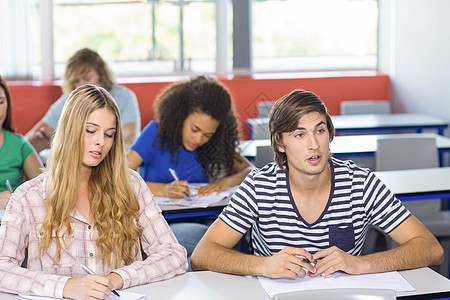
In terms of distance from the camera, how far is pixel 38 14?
19.8ft

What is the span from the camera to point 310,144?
7.20ft

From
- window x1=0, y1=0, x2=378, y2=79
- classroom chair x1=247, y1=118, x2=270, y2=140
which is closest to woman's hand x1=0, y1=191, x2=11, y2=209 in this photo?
classroom chair x1=247, y1=118, x2=270, y2=140

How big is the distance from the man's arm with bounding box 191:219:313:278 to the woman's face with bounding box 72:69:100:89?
8.31ft

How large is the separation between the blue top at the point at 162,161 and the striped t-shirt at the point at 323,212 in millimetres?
1099

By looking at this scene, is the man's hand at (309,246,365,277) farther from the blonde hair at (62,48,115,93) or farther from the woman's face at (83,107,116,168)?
the blonde hair at (62,48,115,93)

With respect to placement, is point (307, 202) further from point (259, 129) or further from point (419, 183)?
point (259, 129)

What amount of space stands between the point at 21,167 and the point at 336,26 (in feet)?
14.1

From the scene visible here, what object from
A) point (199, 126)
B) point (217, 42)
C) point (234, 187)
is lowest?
point (234, 187)

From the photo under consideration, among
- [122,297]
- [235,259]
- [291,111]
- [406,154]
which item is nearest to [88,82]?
[406,154]

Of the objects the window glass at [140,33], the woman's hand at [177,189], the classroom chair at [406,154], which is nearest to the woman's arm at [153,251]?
the woman's hand at [177,189]

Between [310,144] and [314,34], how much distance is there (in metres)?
4.63

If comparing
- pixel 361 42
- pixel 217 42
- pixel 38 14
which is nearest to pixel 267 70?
pixel 217 42

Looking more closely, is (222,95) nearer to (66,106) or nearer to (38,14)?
(66,106)

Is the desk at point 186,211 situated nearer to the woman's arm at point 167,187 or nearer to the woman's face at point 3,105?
the woman's arm at point 167,187
